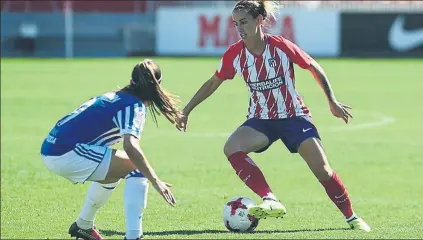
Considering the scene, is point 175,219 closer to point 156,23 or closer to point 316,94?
point 316,94

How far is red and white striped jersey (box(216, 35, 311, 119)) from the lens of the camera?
928 cm

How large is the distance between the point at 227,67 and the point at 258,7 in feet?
2.34

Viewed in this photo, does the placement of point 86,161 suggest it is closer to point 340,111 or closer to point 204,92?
point 204,92

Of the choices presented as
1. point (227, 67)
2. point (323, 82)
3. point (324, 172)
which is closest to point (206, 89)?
point (227, 67)

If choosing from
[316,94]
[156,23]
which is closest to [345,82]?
[316,94]

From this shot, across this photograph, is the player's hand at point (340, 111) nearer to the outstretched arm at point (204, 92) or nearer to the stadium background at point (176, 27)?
the outstretched arm at point (204, 92)

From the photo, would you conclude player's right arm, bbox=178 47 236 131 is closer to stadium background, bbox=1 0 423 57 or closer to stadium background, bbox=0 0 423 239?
stadium background, bbox=0 0 423 239

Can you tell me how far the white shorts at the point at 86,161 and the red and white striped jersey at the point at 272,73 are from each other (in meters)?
1.90

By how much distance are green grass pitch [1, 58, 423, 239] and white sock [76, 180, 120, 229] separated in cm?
32

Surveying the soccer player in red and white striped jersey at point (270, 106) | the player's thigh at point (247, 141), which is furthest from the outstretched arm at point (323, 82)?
the player's thigh at point (247, 141)

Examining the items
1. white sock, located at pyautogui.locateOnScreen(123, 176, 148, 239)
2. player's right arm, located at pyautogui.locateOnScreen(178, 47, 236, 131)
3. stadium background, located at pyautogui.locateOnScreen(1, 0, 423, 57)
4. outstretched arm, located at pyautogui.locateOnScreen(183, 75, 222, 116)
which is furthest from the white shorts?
stadium background, located at pyautogui.locateOnScreen(1, 0, 423, 57)

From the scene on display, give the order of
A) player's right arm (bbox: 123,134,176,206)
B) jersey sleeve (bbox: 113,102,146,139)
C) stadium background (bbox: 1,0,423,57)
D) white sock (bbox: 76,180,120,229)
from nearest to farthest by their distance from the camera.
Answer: player's right arm (bbox: 123,134,176,206) < jersey sleeve (bbox: 113,102,146,139) < white sock (bbox: 76,180,120,229) < stadium background (bbox: 1,0,423,57)

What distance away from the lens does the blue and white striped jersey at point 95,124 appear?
7934 mm

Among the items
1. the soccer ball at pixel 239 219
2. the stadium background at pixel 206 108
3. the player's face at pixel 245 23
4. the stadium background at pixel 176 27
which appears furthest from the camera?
the stadium background at pixel 176 27
